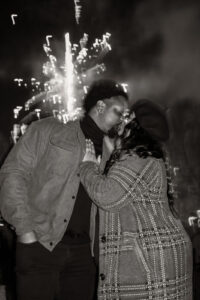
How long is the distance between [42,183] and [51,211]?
0.23 metres

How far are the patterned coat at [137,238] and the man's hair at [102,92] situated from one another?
775mm

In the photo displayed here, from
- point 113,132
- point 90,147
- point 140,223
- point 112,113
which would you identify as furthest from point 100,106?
point 140,223

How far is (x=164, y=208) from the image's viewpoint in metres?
3.16

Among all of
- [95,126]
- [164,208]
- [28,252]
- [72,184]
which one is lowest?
[28,252]

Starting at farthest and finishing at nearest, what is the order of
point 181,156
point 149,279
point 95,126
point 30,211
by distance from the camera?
point 181,156
point 95,126
point 30,211
point 149,279

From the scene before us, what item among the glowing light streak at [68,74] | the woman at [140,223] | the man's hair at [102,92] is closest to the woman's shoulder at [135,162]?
the woman at [140,223]

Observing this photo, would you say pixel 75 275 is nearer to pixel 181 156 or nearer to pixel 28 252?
pixel 28 252

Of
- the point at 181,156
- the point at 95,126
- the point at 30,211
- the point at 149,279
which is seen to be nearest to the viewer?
the point at 149,279

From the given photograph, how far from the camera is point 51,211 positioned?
10.5 ft

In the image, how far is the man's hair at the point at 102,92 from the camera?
3605 mm

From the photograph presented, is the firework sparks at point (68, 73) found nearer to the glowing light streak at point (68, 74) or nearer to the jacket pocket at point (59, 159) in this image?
the glowing light streak at point (68, 74)

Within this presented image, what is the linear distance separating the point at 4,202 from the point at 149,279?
1214 mm

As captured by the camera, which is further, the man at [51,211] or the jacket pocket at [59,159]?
the jacket pocket at [59,159]

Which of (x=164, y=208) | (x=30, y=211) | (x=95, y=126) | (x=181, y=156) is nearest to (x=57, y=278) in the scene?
(x=30, y=211)
